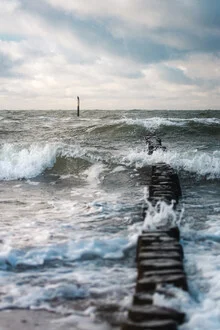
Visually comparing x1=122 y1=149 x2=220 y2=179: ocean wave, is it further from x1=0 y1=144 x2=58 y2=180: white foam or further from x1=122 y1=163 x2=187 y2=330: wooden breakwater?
x1=122 y1=163 x2=187 y2=330: wooden breakwater

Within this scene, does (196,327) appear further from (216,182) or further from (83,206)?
(216,182)

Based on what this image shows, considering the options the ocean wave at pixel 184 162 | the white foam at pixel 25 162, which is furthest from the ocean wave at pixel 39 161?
the ocean wave at pixel 184 162

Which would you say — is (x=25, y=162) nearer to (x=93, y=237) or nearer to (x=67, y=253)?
(x=93, y=237)

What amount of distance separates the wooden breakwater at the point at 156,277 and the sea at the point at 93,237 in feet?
0.29

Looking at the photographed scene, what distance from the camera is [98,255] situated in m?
3.62

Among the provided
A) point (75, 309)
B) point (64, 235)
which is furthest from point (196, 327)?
point (64, 235)

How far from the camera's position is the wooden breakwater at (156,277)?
2.19 m

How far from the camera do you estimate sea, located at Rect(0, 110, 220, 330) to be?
2.65 metres

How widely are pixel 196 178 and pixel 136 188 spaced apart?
173 cm

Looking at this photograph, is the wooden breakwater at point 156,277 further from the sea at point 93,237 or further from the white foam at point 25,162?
the white foam at point 25,162

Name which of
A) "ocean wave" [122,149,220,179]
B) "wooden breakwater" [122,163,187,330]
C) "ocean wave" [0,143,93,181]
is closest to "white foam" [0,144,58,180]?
"ocean wave" [0,143,93,181]

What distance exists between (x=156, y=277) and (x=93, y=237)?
62.2 inches

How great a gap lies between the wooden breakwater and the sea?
0.29 ft

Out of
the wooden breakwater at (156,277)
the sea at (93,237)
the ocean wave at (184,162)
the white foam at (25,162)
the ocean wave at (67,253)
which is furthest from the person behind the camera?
the white foam at (25,162)
